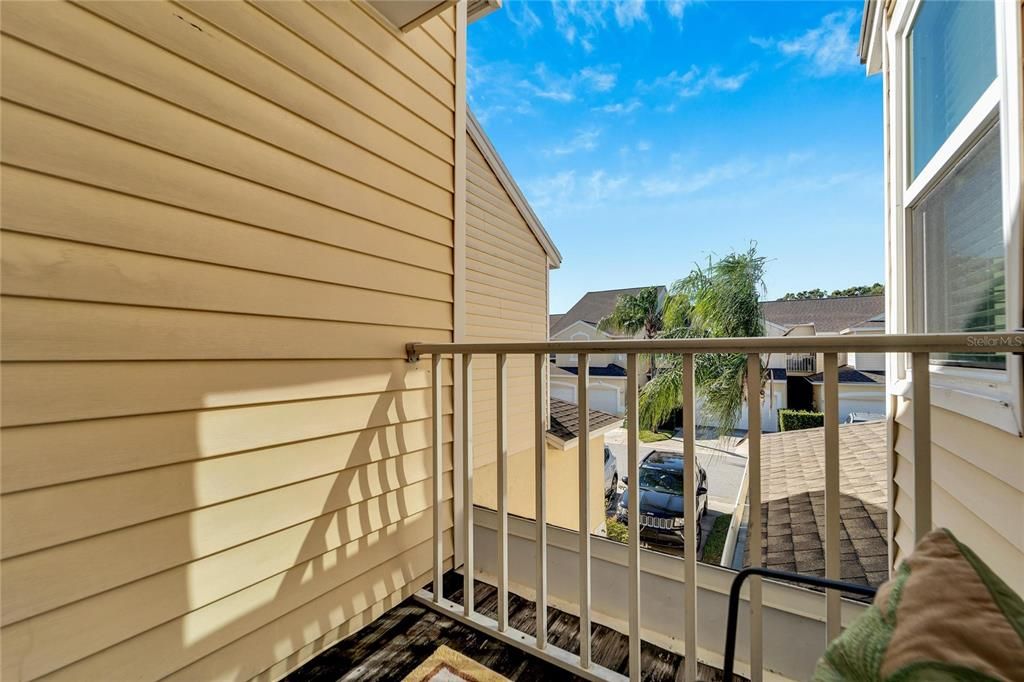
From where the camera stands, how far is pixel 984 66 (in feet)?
4.41

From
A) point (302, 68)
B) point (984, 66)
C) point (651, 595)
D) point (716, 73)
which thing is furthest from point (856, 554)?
point (716, 73)

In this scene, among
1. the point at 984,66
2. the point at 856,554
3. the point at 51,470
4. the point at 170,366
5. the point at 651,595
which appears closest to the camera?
the point at 51,470

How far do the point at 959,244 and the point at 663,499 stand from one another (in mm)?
2907

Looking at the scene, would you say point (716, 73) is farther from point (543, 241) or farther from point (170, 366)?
point (170, 366)

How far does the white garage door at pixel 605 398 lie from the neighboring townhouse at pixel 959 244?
330 centimetres

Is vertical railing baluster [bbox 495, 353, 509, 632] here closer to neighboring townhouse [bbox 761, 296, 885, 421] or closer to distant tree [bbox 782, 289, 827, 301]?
neighboring townhouse [bbox 761, 296, 885, 421]

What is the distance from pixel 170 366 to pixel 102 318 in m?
0.19

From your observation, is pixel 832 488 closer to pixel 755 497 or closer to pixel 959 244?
pixel 755 497

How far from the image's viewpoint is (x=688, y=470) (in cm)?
123

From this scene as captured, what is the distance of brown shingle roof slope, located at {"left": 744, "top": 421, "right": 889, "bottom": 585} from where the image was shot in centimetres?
224

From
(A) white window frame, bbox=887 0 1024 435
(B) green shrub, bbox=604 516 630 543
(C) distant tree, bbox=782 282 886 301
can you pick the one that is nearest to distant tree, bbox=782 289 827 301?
(C) distant tree, bbox=782 282 886 301

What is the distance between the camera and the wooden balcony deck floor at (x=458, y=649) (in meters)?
1.42

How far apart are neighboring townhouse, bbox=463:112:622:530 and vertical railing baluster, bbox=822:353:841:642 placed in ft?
11.5

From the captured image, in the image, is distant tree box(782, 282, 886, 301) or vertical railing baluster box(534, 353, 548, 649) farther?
distant tree box(782, 282, 886, 301)
